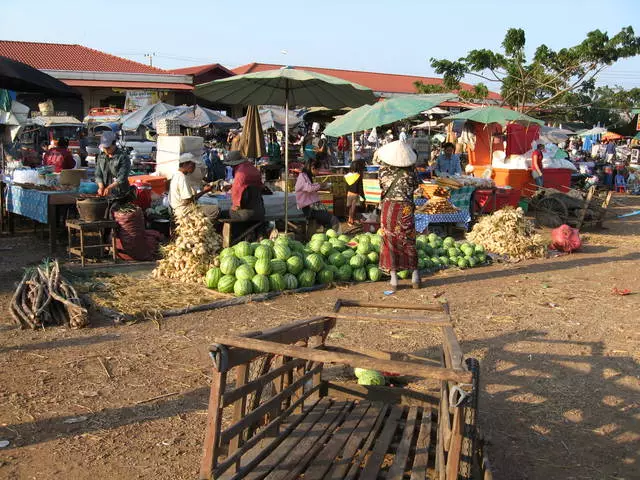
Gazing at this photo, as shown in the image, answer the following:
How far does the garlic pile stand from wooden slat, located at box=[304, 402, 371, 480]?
4624 millimetres

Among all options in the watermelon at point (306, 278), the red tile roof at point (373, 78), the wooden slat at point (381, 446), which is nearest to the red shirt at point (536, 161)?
the watermelon at point (306, 278)

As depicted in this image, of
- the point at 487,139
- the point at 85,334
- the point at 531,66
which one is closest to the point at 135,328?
the point at 85,334

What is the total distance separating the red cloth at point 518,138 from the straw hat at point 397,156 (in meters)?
8.74

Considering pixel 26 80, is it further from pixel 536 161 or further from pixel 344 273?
pixel 536 161

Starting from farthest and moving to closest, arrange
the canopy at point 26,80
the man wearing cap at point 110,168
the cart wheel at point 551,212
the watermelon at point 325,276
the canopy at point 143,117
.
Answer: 1. the canopy at point 143,117
2. the cart wheel at point 551,212
3. the man wearing cap at point 110,168
4. the watermelon at point 325,276
5. the canopy at point 26,80

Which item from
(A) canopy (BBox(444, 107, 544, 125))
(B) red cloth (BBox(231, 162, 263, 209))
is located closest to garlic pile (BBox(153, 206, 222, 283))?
(B) red cloth (BBox(231, 162, 263, 209))

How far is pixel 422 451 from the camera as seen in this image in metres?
3.15

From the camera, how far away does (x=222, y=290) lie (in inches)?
294

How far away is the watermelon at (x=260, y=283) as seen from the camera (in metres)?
7.48

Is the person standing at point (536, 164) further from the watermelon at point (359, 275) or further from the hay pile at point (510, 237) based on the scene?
the watermelon at point (359, 275)

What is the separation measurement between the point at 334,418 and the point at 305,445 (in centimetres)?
47

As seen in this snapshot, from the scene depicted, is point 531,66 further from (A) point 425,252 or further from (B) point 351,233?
(A) point 425,252

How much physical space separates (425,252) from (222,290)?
345cm

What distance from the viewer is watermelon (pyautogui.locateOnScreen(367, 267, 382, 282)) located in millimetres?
8336
